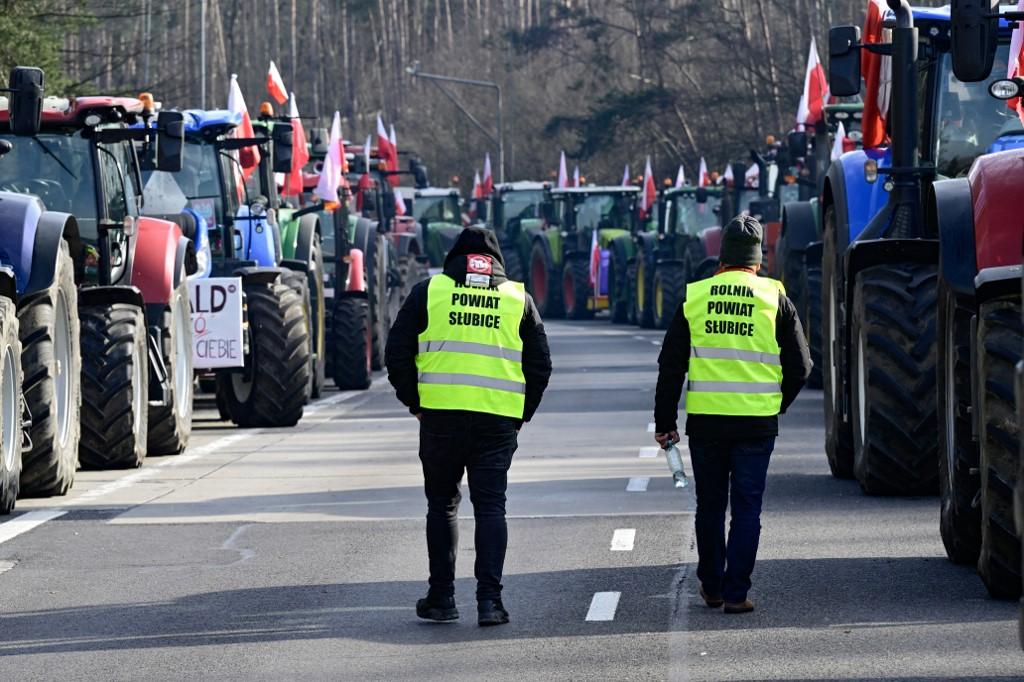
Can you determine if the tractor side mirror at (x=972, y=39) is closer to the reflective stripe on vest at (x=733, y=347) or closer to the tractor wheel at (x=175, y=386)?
the reflective stripe on vest at (x=733, y=347)

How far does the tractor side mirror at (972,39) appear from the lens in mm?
10109

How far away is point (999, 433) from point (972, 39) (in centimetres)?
182

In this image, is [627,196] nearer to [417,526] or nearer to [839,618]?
[417,526]

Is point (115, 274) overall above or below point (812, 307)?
above

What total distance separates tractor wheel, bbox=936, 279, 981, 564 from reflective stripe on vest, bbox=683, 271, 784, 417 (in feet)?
2.82

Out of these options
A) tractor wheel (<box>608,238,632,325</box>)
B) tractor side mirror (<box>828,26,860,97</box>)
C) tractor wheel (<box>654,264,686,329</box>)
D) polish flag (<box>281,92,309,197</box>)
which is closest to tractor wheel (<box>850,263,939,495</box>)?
tractor side mirror (<box>828,26,860,97</box>)

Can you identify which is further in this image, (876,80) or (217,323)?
(217,323)

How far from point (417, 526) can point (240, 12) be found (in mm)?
89362

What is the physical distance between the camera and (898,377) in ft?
42.1

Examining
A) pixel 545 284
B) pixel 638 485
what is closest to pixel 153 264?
pixel 638 485

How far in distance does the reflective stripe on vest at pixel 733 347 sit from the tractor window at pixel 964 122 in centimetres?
391

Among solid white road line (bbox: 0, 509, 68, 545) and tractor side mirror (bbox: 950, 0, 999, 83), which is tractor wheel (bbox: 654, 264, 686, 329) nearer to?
solid white road line (bbox: 0, 509, 68, 545)

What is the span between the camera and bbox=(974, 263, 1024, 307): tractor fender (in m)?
9.41

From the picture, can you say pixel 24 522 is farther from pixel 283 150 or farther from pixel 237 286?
pixel 283 150
